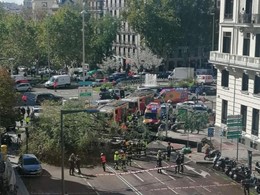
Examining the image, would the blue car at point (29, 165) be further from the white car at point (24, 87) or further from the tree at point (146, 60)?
the tree at point (146, 60)

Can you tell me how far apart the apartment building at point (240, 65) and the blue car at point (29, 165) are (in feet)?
58.1

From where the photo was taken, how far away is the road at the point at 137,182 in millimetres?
31209

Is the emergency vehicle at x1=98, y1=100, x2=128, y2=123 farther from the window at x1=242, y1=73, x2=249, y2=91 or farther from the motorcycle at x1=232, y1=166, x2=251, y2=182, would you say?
the motorcycle at x1=232, y1=166, x2=251, y2=182

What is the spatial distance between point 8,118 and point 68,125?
5.16 meters

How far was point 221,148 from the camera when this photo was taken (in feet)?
138

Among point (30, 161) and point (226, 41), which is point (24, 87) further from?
point (30, 161)

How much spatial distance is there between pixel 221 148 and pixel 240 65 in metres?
6.96

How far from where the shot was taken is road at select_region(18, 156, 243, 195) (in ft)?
102

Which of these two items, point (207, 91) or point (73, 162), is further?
point (207, 91)

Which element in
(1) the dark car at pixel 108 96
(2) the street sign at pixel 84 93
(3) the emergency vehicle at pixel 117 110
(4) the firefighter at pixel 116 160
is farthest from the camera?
(1) the dark car at pixel 108 96

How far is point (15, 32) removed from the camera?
8512 centimetres

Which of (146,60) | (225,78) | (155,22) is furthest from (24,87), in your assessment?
(225,78)

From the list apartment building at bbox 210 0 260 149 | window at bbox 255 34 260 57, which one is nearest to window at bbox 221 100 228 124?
apartment building at bbox 210 0 260 149

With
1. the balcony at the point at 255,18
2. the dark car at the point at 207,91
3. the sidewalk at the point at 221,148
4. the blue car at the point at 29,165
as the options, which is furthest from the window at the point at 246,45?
the dark car at the point at 207,91
